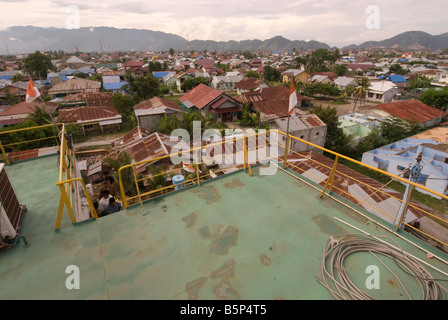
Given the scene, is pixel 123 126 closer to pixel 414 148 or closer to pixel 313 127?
pixel 313 127

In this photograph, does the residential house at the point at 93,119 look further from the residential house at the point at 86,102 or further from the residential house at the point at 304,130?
the residential house at the point at 304,130

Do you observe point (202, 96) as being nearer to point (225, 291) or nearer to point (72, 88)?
point (72, 88)

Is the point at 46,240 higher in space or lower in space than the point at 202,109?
higher

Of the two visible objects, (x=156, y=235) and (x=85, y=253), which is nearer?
(x=85, y=253)

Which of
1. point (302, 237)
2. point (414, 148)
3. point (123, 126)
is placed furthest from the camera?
point (123, 126)
